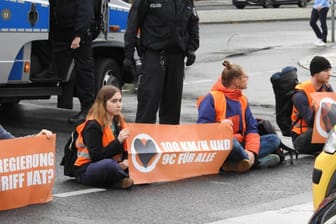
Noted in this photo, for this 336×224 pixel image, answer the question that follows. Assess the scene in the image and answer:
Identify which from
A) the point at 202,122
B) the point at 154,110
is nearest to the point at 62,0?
the point at 154,110

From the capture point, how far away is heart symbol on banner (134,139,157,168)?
8422 millimetres

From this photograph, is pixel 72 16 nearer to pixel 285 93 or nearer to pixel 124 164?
pixel 285 93

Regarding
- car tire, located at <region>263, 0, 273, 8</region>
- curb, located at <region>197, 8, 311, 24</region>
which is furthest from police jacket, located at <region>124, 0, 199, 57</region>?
car tire, located at <region>263, 0, 273, 8</region>

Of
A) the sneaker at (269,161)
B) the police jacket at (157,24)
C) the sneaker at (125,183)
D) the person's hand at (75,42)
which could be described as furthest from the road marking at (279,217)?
the person's hand at (75,42)

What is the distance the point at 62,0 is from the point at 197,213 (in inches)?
177

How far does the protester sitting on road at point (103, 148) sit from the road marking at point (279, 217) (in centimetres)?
140

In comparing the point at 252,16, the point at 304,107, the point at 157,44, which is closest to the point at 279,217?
the point at 304,107

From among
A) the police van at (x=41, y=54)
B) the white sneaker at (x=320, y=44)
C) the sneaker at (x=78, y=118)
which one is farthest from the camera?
the white sneaker at (x=320, y=44)

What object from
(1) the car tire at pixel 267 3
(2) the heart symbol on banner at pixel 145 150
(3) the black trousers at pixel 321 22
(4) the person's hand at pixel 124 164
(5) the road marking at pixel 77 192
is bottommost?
(1) the car tire at pixel 267 3

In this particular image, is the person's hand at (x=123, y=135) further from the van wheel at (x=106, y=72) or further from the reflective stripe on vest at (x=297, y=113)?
the van wheel at (x=106, y=72)

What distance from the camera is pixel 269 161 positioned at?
9.19 metres

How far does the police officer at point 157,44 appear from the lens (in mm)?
9680

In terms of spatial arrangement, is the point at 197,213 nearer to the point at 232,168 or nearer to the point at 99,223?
the point at 99,223

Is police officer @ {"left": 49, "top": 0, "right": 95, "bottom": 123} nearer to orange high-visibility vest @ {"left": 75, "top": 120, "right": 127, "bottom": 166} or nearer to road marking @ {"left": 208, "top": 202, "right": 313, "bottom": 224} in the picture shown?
orange high-visibility vest @ {"left": 75, "top": 120, "right": 127, "bottom": 166}
